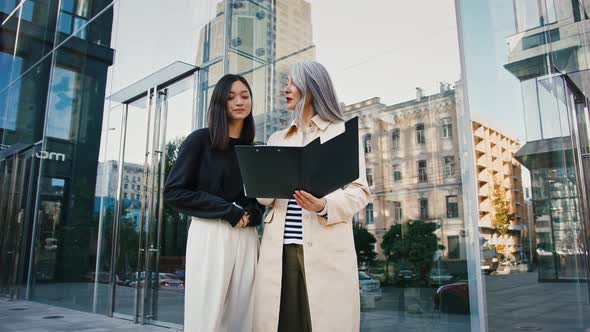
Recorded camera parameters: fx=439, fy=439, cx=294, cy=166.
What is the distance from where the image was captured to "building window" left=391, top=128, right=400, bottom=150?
352 centimetres

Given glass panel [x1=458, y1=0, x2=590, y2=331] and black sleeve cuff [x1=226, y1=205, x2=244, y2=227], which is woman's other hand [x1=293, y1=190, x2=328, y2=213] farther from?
glass panel [x1=458, y1=0, x2=590, y2=331]

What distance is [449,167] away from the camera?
3.15 m

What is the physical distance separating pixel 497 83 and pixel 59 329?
15.6 ft

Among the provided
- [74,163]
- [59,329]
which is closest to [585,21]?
[59,329]

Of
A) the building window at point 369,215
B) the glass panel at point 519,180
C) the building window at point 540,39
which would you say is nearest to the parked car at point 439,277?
the glass panel at point 519,180

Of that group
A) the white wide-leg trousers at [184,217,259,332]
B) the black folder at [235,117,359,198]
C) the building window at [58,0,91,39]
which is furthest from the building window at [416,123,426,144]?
the building window at [58,0,91,39]

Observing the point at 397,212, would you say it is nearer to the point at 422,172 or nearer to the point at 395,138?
the point at 422,172

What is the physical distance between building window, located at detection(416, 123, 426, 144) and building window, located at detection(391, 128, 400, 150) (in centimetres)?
16

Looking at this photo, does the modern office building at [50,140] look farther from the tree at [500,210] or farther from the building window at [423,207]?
the tree at [500,210]

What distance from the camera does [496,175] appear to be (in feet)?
9.30

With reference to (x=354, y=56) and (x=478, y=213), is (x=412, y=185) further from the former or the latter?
(x=354, y=56)

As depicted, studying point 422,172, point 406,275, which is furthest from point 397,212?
point 406,275

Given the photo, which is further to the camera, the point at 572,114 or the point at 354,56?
the point at 572,114

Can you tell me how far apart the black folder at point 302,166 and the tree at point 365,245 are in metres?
2.25
